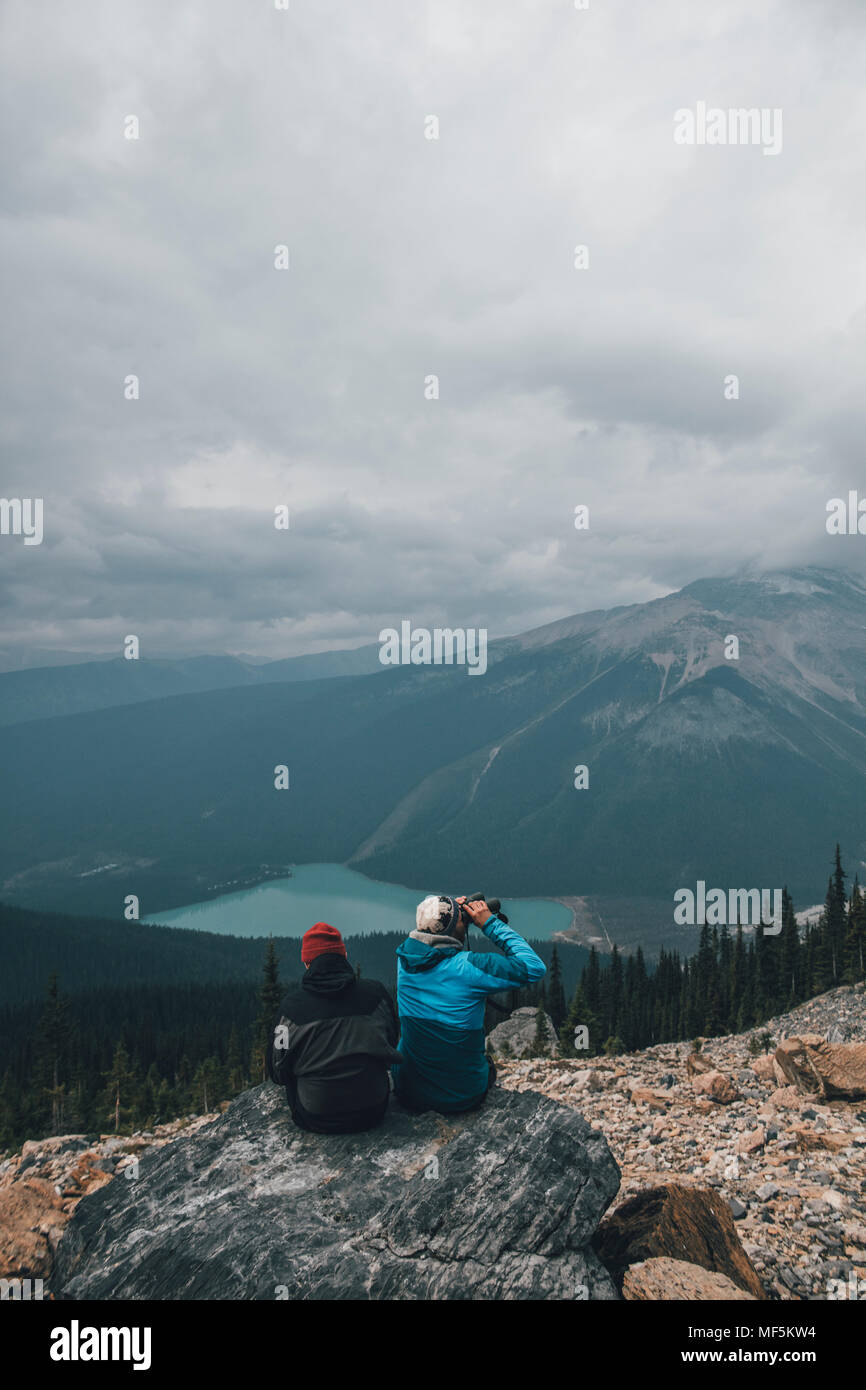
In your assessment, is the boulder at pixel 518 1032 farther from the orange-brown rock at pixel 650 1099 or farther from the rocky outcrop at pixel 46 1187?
the rocky outcrop at pixel 46 1187

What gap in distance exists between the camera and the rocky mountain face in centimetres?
711

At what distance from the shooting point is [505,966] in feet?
22.0

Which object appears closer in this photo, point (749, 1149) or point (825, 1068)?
point (749, 1149)

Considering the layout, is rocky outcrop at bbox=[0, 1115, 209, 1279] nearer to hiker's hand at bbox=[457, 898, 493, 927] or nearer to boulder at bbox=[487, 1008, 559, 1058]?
hiker's hand at bbox=[457, 898, 493, 927]

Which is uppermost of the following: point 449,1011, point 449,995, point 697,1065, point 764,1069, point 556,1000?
point 449,995

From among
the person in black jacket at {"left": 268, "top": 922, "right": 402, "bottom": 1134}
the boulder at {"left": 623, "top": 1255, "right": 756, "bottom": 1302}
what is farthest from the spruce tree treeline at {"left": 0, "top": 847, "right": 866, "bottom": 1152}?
the boulder at {"left": 623, "top": 1255, "right": 756, "bottom": 1302}

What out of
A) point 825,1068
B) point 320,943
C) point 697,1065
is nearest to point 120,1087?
point 697,1065

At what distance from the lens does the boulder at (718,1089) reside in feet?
47.7

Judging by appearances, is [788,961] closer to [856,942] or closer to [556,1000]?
[856,942]

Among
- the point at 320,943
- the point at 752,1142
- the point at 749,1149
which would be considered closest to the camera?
the point at 320,943

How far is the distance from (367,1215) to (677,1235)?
3603 mm
